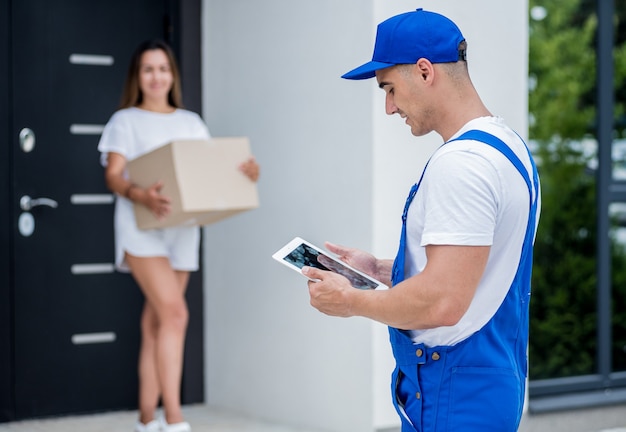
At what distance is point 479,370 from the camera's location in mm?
1867

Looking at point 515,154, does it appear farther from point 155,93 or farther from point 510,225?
point 155,93

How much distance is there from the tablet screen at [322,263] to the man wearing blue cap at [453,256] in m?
0.09

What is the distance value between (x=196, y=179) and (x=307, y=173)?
2.54 ft

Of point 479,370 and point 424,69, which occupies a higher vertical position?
point 424,69

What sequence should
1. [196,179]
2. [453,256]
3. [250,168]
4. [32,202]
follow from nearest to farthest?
1. [453,256]
2. [196,179]
3. [250,168]
4. [32,202]

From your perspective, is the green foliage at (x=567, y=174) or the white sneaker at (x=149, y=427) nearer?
A: the white sneaker at (x=149, y=427)

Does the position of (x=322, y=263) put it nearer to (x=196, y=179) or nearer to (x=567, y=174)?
(x=196, y=179)

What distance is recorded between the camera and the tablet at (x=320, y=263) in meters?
2.01

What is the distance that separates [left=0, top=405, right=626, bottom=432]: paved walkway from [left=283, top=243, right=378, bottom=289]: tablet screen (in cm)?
277

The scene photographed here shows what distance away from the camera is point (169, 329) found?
170 inches

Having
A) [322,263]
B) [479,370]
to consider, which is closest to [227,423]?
[322,263]

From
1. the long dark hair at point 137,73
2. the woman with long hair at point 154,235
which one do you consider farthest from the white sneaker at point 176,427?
the long dark hair at point 137,73

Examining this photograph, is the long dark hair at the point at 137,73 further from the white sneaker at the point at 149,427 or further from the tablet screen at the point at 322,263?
the tablet screen at the point at 322,263

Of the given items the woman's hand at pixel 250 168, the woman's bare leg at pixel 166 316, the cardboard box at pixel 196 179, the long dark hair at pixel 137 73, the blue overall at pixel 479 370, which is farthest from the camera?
the long dark hair at pixel 137 73
